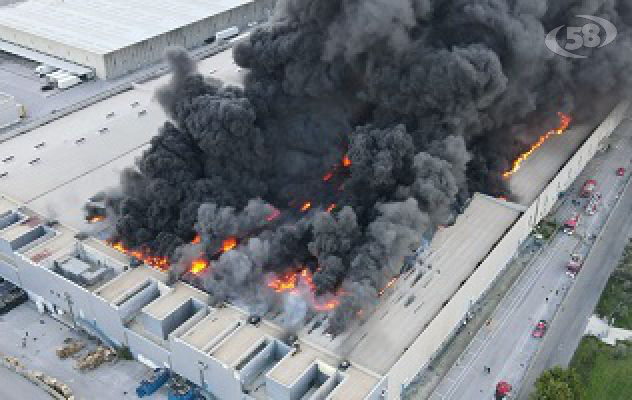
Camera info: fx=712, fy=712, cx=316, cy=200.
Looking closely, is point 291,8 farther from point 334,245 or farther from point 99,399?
point 99,399

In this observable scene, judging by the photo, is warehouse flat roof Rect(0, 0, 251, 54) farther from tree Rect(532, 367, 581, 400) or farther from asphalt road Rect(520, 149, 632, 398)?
tree Rect(532, 367, 581, 400)

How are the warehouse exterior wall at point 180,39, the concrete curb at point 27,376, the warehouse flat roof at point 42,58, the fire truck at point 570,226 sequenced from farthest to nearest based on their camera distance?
the warehouse flat roof at point 42,58 < the warehouse exterior wall at point 180,39 < the fire truck at point 570,226 < the concrete curb at point 27,376

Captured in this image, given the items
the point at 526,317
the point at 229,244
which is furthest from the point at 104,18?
the point at 526,317

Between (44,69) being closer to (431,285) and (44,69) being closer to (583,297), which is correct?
(431,285)

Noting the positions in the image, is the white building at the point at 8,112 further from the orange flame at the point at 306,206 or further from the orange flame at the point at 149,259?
the orange flame at the point at 306,206

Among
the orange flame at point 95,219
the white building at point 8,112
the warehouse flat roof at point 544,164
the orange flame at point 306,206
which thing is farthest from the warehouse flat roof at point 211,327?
the white building at point 8,112

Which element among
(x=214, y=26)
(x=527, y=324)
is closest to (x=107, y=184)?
(x=527, y=324)

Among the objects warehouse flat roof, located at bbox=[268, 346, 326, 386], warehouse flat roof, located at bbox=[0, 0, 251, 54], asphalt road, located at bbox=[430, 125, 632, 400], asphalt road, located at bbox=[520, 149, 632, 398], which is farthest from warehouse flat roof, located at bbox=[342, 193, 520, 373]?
warehouse flat roof, located at bbox=[0, 0, 251, 54]
